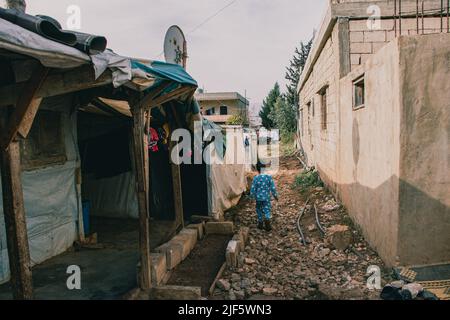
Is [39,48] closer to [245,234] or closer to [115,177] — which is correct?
[245,234]

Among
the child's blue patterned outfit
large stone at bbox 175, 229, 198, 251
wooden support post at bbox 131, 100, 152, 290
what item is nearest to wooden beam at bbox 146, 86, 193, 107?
wooden support post at bbox 131, 100, 152, 290

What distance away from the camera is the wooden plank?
10.7ft

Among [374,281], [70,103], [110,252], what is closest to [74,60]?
[70,103]

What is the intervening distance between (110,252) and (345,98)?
5.70m

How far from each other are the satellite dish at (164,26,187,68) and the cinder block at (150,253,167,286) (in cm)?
337

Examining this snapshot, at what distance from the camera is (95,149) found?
8.59 metres

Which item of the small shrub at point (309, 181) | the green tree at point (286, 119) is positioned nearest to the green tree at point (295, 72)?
the green tree at point (286, 119)

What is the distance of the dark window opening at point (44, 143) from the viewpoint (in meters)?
5.68

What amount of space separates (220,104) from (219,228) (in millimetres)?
30827

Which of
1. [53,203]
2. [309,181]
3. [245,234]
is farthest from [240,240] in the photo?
[309,181]

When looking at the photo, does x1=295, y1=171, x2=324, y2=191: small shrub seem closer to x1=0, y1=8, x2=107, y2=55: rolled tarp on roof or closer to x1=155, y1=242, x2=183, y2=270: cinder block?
x1=155, y1=242, x2=183, y2=270: cinder block

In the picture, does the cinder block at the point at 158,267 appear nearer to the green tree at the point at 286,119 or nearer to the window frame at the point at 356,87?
the window frame at the point at 356,87

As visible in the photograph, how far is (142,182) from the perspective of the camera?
4879mm

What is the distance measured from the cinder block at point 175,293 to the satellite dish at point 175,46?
12.7 ft
